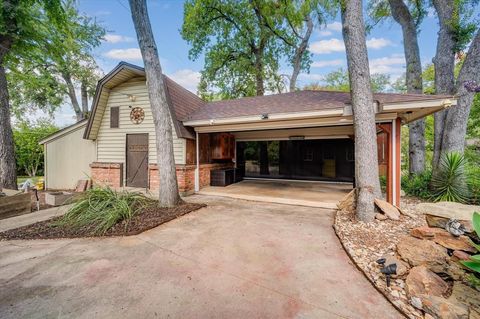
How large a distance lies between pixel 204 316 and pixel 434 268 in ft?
8.75

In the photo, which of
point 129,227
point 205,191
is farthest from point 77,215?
point 205,191

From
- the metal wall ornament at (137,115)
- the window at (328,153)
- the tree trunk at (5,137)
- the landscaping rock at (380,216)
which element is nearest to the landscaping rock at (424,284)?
the landscaping rock at (380,216)

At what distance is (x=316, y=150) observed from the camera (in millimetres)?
11211

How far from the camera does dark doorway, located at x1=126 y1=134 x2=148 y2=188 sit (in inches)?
300

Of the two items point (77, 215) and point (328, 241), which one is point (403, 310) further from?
point (77, 215)

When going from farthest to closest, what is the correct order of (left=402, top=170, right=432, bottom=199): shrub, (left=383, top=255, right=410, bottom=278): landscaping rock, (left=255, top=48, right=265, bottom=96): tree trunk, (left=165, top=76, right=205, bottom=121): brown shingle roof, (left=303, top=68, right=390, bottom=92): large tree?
(left=303, top=68, right=390, bottom=92): large tree
(left=255, top=48, right=265, bottom=96): tree trunk
(left=165, top=76, right=205, bottom=121): brown shingle roof
(left=402, top=170, right=432, bottom=199): shrub
(left=383, top=255, right=410, bottom=278): landscaping rock

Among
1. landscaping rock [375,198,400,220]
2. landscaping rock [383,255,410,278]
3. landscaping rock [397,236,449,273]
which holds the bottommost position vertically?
landscaping rock [383,255,410,278]

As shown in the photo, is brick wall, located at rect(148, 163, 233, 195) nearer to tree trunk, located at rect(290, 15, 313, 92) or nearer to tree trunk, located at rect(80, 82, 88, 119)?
tree trunk, located at rect(290, 15, 313, 92)

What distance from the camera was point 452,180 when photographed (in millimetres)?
5258

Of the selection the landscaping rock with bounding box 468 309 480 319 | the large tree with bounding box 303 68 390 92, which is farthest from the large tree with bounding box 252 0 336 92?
the landscaping rock with bounding box 468 309 480 319

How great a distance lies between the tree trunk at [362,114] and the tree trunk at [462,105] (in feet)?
12.0

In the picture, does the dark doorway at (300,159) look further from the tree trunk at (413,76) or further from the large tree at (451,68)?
the large tree at (451,68)

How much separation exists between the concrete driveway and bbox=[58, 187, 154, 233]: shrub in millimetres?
560

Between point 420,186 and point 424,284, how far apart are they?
550 centimetres
